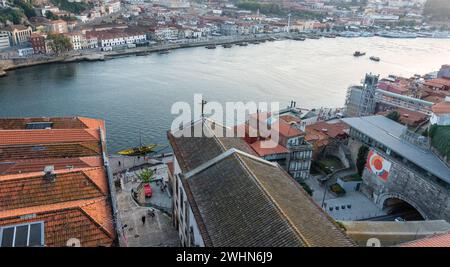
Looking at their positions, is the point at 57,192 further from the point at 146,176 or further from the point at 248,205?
the point at 146,176

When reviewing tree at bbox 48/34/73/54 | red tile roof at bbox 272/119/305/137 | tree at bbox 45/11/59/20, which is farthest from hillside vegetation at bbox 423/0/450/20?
red tile roof at bbox 272/119/305/137

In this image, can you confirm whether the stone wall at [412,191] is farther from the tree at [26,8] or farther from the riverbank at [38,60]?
the tree at [26,8]

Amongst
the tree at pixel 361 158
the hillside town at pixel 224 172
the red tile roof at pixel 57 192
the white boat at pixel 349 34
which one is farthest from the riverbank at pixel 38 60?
the white boat at pixel 349 34

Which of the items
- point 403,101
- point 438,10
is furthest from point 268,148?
point 438,10

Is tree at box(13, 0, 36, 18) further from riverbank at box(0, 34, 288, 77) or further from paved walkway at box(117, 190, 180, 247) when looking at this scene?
paved walkway at box(117, 190, 180, 247)
